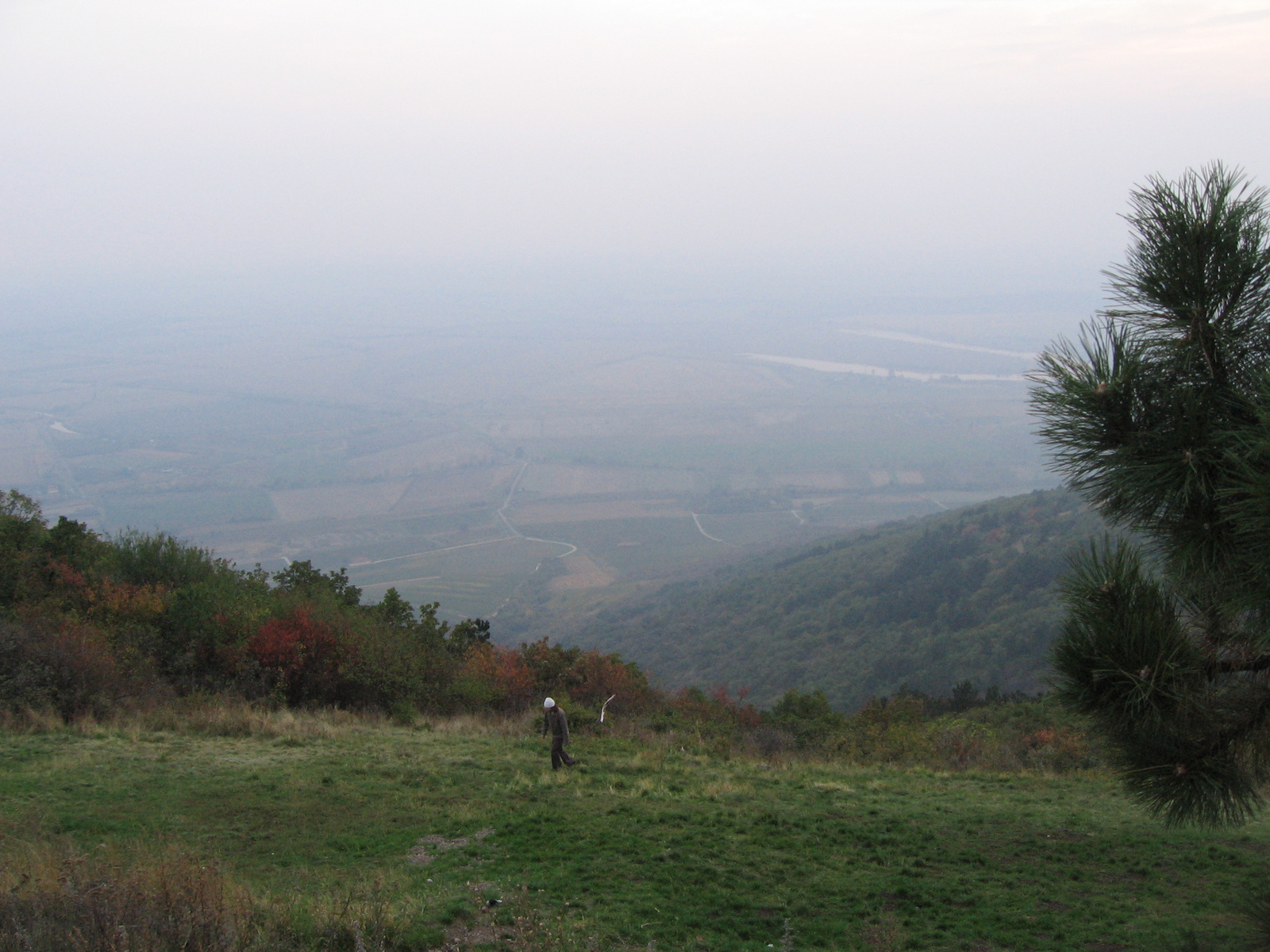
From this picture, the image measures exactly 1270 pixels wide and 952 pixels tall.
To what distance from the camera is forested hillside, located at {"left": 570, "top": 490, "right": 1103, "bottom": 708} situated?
42531mm

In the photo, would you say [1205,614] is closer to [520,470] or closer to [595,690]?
[595,690]

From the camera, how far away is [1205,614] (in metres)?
4.96

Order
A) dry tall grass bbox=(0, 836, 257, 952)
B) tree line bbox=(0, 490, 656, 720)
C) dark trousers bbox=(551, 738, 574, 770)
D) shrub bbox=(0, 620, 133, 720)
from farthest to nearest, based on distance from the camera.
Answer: tree line bbox=(0, 490, 656, 720)
shrub bbox=(0, 620, 133, 720)
dark trousers bbox=(551, 738, 574, 770)
dry tall grass bbox=(0, 836, 257, 952)

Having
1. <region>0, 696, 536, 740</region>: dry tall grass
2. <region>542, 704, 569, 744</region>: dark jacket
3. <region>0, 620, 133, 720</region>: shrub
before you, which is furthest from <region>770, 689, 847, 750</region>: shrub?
<region>0, 620, 133, 720</region>: shrub

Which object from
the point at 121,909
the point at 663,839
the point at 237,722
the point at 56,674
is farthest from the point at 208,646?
the point at 121,909

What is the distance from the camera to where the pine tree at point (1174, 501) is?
14.9ft

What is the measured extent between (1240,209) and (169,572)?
21371mm

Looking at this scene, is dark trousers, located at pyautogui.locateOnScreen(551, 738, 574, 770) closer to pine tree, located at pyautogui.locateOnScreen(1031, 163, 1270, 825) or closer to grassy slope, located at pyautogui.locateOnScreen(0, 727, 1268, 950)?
grassy slope, located at pyautogui.locateOnScreen(0, 727, 1268, 950)

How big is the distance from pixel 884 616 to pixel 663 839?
4763cm

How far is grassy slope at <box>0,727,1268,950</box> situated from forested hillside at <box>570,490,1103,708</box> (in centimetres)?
3091

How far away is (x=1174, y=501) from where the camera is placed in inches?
185

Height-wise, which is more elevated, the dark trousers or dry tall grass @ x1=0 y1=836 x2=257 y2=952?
dry tall grass @ x1=0 y1=836 x2=257 y2=952

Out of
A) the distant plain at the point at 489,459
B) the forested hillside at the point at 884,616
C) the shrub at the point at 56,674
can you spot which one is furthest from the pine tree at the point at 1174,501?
the distant plain at the point at 489,459

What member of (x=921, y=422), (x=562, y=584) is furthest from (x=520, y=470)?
(x=921, y=422)
